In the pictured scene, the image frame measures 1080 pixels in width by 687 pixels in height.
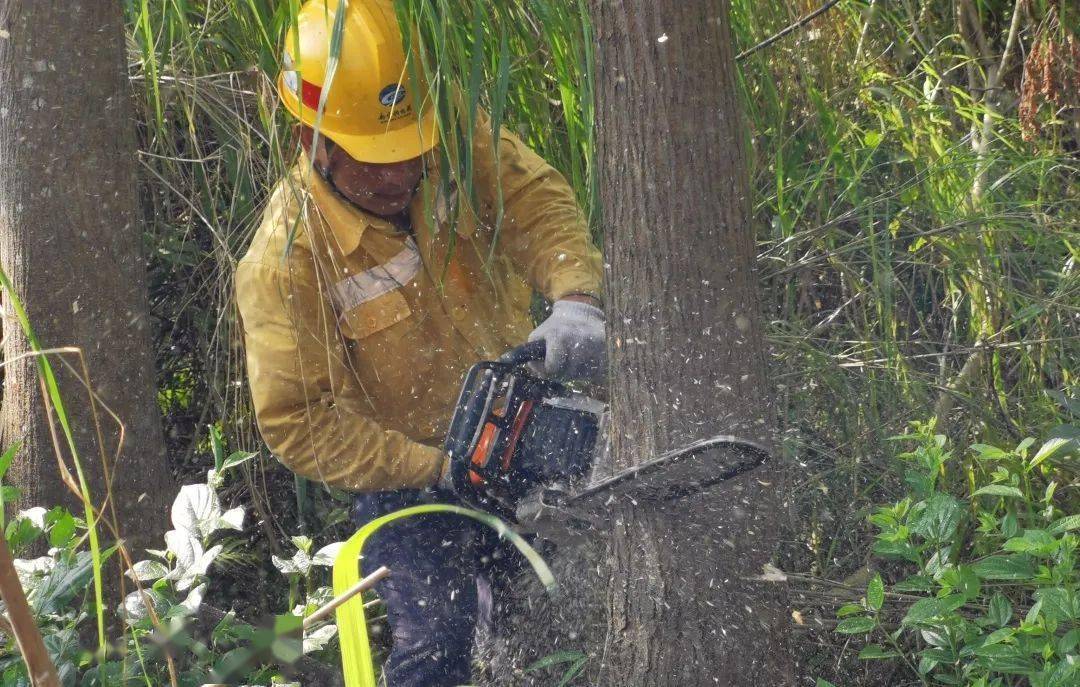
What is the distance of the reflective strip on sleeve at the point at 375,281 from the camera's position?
2600 millimetres

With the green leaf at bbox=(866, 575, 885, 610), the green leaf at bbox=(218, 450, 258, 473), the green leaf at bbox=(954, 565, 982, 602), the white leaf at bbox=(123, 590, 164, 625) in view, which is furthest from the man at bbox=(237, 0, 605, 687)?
the green leaf at bbox=(954, 565, 982, 602)

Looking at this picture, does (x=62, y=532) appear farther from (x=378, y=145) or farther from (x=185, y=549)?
(x=378, y=145)

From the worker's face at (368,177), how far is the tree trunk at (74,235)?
0.49 m

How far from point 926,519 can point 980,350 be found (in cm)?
120

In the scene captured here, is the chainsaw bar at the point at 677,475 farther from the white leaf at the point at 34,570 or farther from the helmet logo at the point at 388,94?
the helmet logo at the point at 388,94

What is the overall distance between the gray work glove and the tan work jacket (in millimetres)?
166

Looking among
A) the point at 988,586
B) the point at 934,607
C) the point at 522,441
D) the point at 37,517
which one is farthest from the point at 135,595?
the point at 988,586

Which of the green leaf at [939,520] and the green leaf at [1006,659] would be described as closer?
the green leaf at [1006,659]

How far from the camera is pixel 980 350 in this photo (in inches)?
113

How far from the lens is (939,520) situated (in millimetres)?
1848

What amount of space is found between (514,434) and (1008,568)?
1.05 meters

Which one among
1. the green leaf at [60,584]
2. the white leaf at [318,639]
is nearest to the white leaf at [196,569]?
the green leaf at [60,584]

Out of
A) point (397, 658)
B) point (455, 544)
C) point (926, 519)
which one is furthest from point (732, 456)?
point (397, 658)

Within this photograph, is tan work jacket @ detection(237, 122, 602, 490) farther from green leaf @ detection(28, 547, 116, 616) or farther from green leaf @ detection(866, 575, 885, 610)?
green leaf @ detection(866, 575, 885, 610)
